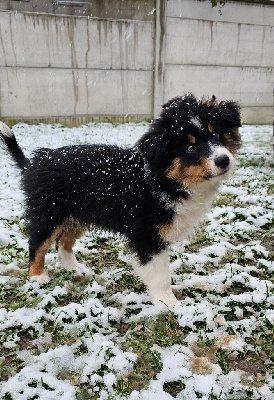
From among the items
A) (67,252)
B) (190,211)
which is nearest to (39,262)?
(67,252)

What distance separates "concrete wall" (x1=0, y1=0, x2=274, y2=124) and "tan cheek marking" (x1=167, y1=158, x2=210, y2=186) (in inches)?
266

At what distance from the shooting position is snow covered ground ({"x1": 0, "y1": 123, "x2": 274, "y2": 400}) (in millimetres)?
2012

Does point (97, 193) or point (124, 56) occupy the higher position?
point (124, 56)

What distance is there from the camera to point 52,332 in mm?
2479

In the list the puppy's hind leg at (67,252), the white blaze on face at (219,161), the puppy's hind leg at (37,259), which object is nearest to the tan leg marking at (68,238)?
the puppy's hind leg at (67,252)

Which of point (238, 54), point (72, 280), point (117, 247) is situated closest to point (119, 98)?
point (238, 54)

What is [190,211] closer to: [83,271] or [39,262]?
[83,271]

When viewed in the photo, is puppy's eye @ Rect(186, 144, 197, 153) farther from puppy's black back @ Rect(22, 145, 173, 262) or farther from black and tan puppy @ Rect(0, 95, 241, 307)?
puppy's black back @ Rect(22, 145, 173, 262)

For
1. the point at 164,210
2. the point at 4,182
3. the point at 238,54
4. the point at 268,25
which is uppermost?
the point at 268,25

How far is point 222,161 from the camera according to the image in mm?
2254

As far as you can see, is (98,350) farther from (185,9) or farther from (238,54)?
(238,54)

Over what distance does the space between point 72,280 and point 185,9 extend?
8.06 metres

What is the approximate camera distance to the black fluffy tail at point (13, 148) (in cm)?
299

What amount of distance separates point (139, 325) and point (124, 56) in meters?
7.66
